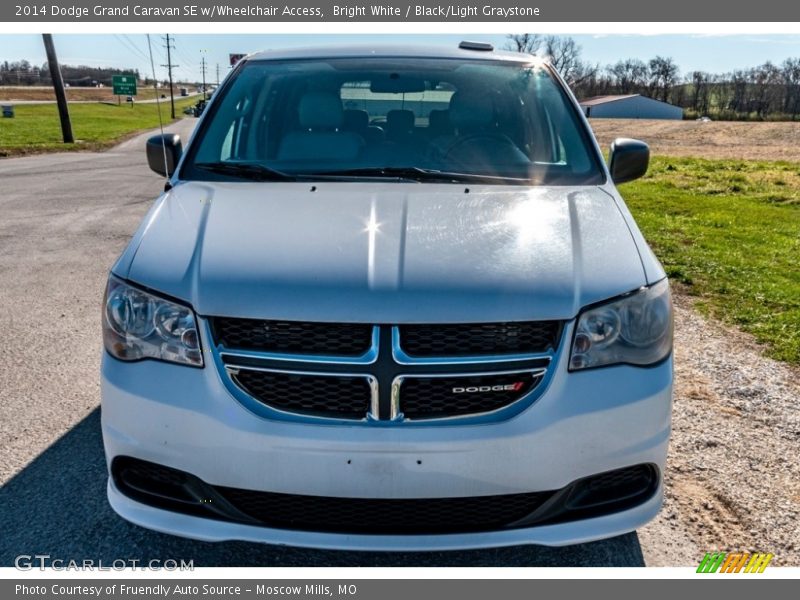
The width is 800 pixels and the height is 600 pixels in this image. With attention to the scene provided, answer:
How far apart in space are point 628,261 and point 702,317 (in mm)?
3506

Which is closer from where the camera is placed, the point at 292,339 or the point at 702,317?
the point at 292,339

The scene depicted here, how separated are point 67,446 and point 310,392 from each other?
182 cm

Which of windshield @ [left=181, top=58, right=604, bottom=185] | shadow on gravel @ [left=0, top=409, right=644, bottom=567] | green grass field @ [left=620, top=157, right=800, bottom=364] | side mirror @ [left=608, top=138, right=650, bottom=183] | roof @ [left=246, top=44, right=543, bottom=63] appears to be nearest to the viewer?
shadow on gravel @ [left=0, top=409, right=644, bottom=567]

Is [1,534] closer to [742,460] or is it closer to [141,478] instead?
[141,478]

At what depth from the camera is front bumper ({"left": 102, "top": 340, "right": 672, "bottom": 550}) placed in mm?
2084

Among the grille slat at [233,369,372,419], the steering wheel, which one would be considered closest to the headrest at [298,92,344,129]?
the steering wheel

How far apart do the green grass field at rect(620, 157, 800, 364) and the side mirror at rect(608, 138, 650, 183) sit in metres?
1.96

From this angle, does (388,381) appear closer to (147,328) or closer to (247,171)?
(147,328)

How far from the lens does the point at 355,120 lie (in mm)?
3504

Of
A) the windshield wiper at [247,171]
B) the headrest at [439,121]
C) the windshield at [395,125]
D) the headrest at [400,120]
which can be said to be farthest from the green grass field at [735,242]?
the windshield wiper at [247,171]

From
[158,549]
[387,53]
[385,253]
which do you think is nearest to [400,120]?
[387,53]

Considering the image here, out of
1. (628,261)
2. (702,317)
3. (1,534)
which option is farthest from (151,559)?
(702,317)

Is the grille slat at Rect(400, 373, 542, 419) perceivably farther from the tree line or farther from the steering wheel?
the tree line

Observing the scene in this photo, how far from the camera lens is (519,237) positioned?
2496 millimetres
